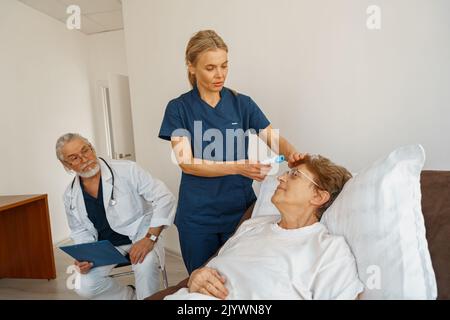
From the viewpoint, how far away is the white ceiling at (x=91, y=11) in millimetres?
3291

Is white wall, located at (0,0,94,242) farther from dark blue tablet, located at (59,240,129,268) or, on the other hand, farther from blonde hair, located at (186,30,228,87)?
blonde hair, located at (186,30,228,87)

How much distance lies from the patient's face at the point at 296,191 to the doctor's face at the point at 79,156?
43.1 inches

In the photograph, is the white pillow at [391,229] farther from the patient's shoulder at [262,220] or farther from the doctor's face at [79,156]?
the doctor's face at [79,156]

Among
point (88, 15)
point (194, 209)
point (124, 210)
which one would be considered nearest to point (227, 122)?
point (194, 209)

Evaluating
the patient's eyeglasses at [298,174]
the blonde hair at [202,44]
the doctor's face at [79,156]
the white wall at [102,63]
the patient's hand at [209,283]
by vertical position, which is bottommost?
the patient's hand at [209,283]

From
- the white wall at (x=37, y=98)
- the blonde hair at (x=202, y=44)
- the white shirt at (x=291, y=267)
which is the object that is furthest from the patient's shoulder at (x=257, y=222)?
the white wall at (x=37, y=98)

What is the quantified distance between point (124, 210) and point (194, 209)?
55 centimetres

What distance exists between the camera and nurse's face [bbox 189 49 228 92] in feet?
4.46

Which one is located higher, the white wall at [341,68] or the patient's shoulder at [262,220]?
the white wall at [341,68]

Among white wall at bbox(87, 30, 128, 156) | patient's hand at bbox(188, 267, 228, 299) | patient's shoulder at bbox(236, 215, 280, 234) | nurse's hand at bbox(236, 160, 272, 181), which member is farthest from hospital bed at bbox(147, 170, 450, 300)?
white wall at bbox(87, 30, 128, 156)

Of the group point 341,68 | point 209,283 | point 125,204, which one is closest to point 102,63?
point 125,204

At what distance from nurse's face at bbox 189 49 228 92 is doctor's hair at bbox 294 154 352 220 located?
489 mm

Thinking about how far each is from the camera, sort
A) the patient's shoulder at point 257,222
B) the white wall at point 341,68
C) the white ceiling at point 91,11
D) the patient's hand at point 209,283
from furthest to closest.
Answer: the white ceiling at point 91,11, the white wall at point 341,68, the patient's shoulder at point 257,222, the patient's hand at point 209,283
